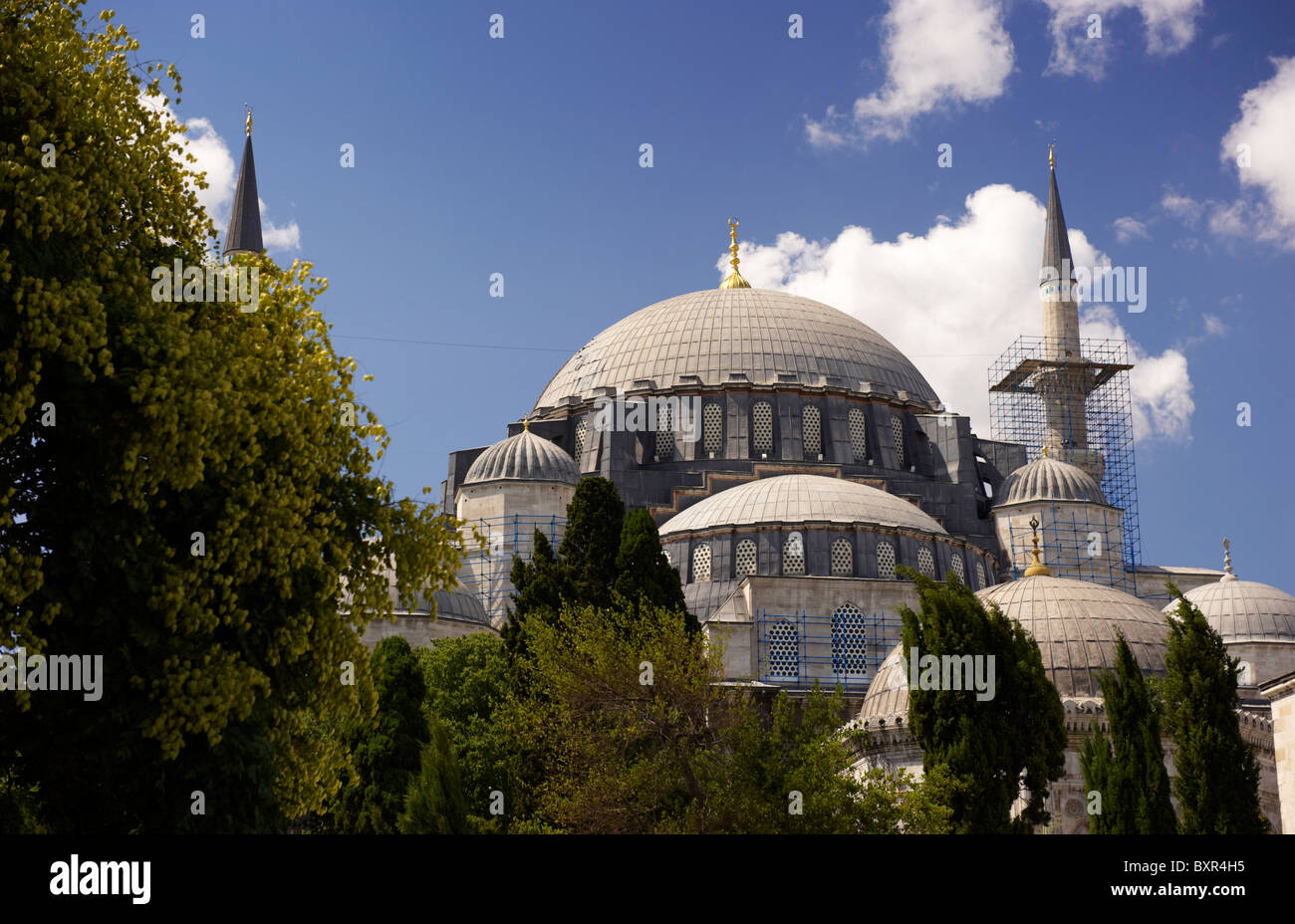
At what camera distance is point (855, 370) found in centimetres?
5000

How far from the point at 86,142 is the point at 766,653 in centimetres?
2599

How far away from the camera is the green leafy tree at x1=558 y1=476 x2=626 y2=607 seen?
2583cm

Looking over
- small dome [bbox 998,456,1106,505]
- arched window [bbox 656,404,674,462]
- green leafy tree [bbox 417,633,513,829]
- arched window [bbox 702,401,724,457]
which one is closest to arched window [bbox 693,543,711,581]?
arched window [bbox 702,401,724,457]

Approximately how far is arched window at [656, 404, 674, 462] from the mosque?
0.19ft

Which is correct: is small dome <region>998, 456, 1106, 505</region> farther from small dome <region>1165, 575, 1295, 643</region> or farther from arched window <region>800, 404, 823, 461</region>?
small dome <region>1165, 575, 1295, 643</region>

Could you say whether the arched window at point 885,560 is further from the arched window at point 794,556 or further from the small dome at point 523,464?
the small dome at point 523,464

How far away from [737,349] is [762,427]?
11.1 ft

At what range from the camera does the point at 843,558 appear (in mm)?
38188
